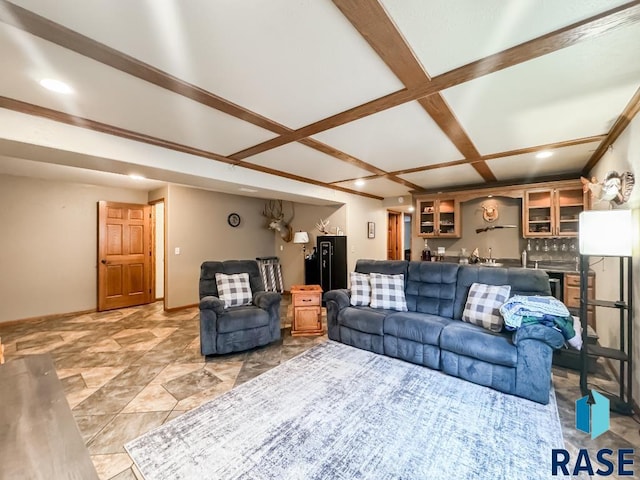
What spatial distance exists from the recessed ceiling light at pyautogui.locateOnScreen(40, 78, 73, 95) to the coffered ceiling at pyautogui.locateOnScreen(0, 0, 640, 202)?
5 centimetres

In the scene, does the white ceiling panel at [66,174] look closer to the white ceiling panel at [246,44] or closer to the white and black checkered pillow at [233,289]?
the white and black checkered pillow at [233,289]

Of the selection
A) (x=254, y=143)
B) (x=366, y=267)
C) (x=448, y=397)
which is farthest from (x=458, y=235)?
(x=254, y=143)

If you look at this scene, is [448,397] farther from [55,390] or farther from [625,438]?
[55,390]

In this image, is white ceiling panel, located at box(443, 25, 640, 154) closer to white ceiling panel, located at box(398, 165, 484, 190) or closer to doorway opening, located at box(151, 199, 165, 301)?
white ceiling panel, located at box(398, 165, 484, 190)

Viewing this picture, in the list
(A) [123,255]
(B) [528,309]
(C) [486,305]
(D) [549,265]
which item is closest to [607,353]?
(B) [528,309]

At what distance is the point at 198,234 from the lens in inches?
225

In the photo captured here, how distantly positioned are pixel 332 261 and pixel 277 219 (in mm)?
1919

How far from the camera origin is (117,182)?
5.03m

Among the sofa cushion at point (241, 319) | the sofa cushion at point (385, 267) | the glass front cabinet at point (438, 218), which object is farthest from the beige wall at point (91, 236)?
the sofa cushion at point (241, 319)

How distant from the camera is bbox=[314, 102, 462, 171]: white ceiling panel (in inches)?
92.2

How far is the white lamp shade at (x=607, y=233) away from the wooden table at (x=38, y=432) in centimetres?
320

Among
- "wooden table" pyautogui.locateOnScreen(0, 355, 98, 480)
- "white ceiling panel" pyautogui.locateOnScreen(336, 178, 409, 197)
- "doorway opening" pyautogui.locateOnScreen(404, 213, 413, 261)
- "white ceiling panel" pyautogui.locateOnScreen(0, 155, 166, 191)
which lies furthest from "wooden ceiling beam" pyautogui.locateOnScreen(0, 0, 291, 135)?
"doorway opening" pyautogui.locateOnScreen(404, 213, 413, 261)

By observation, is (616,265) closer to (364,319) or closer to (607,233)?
(607,233)

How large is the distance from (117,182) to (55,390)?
16.3 feet
